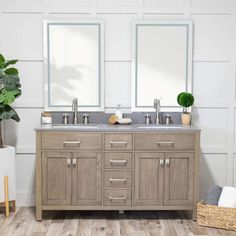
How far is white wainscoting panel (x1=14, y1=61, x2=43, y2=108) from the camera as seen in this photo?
4266 mm

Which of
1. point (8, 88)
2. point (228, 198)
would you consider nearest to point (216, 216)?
point (228, 198)

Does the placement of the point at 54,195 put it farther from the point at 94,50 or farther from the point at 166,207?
the point at 94,50

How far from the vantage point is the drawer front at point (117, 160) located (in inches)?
151

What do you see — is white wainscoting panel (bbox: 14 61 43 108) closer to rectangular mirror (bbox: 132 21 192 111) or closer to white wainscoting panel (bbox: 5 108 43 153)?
white wainscoting panel (bbox: 5 108 43 153)

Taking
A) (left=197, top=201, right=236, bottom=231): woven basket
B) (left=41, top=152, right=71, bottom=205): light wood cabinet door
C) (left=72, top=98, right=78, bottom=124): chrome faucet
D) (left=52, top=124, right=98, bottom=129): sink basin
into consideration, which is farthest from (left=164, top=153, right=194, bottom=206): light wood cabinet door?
(left=72, top=98, right=78, bottom=124): chrome faucet

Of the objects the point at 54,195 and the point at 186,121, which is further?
the point at 186,121

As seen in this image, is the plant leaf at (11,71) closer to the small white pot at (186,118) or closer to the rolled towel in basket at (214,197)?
the small white pot at (186,118)

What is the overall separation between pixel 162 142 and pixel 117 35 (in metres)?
1.08

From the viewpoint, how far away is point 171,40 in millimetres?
4246

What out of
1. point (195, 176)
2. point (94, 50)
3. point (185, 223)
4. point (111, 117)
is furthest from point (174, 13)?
point (185, 223)

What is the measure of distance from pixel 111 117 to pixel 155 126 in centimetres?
40

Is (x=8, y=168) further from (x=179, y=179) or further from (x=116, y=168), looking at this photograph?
(x=179, y=179)

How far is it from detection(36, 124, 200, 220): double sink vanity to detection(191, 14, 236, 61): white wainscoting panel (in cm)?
82

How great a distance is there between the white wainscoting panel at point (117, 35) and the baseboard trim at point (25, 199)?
1.44 metres
